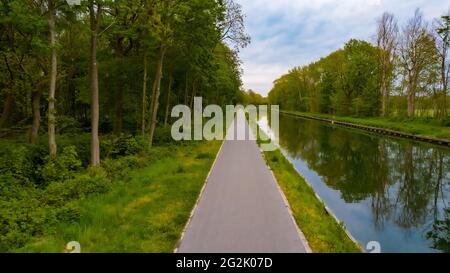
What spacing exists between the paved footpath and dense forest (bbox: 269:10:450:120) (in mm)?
27660

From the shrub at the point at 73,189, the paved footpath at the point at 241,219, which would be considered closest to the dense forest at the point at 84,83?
the shrub at the point at 73,189

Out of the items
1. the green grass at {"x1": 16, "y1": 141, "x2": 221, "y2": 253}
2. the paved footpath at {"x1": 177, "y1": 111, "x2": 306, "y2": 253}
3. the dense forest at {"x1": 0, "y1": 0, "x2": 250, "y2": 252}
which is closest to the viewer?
the paved footpath at {"x1": 177, "y1": 111, "x2": 306, "y2": 253}

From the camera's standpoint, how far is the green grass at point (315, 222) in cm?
734

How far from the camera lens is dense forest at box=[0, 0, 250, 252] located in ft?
32.8

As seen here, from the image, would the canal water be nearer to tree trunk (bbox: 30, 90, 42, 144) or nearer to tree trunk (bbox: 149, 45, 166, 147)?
tree trunk (bbox: 149, 45, 166, 147)

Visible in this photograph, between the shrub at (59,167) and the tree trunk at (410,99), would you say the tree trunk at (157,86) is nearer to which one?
the shrub at (59,167)

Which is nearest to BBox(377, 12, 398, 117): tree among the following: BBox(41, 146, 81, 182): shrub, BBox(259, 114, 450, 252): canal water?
BBox(259, 114, 450, 252): canal water

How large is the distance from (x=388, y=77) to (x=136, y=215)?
46996 mm

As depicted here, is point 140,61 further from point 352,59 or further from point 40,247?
point 352,59

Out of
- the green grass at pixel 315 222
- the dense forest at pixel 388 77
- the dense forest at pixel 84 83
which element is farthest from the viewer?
the dense forest at pixel 388 77

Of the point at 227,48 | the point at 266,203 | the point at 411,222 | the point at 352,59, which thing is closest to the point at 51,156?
the point at 266,203

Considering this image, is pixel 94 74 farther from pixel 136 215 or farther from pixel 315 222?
pixel 315 222

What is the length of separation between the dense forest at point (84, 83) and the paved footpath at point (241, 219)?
2.64ft

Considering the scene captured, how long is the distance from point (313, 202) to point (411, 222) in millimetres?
2991
